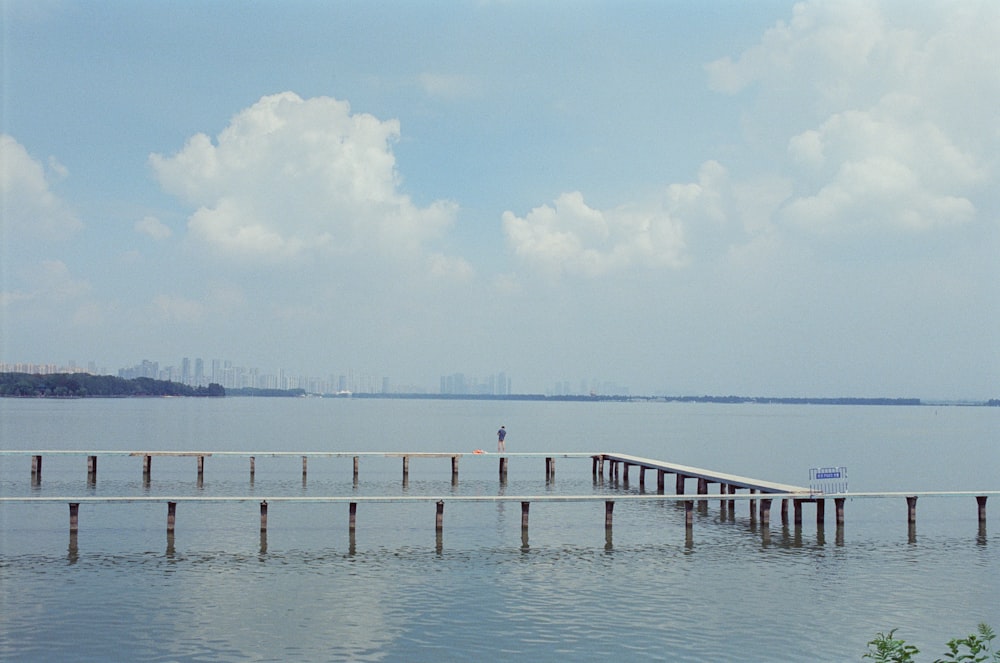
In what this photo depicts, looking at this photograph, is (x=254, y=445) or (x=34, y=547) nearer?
(x=34, y=547)

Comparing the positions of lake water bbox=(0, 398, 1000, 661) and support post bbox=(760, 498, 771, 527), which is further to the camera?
support post bbox=(760, 498, 771, 527)

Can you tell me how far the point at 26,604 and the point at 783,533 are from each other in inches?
970

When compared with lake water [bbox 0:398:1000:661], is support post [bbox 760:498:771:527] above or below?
above

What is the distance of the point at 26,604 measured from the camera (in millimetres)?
21281

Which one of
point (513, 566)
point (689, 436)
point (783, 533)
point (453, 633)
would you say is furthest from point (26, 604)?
point (689, 436)

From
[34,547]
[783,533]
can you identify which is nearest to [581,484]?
[783,533]

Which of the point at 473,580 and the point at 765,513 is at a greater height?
the point at 765,513

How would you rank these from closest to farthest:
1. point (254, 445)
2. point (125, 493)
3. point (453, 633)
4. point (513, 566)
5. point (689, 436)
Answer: point (453, 633)
point (513, 566)
point (125, 493)
point (254, 445)
point (689, 436)

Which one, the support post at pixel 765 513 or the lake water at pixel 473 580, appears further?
the support post at pixel 765 513

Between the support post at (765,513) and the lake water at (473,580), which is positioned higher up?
the support post at (765,513)

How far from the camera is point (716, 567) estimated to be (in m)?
26.6

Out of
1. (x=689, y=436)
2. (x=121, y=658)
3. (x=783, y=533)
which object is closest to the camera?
(x=121, y=658)

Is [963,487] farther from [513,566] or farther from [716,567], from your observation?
[513,566]

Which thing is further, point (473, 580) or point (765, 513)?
point (765, 513)
